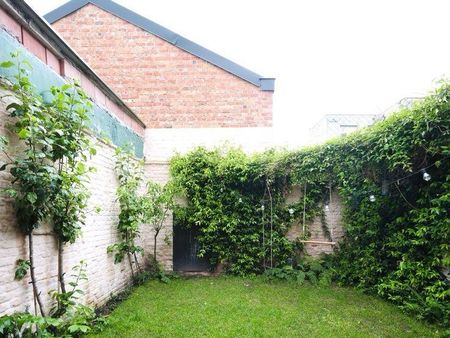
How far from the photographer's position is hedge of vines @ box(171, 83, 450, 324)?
11.2 feet

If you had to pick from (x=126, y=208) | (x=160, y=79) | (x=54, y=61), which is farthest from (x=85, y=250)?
(x=160, y=79)

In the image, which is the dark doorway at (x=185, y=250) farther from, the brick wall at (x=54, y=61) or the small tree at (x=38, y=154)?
the small tree at (x=38, y=154)

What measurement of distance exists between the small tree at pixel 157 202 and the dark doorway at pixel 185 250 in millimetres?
583

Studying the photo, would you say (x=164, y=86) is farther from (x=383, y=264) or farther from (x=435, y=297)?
(x=435, y=297)

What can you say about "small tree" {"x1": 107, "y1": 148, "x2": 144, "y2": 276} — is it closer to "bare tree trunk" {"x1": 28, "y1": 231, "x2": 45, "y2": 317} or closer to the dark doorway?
the dark doorway

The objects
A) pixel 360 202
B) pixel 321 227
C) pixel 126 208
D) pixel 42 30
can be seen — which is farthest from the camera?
pixel 321 227

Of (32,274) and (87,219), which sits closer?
(32,274)

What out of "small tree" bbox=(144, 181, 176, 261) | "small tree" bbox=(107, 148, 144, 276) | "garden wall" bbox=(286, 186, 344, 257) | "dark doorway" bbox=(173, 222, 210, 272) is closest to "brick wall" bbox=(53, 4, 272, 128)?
"small tree" bbox=(144, 181, 176, 261)

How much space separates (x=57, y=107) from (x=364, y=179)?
459 cm

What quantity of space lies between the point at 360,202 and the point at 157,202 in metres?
3.77

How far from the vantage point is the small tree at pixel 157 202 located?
507cm

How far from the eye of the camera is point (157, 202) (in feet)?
17.1

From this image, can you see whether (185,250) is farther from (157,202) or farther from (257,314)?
(257,314)

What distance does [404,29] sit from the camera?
23.1ft
